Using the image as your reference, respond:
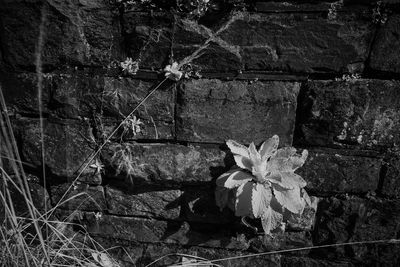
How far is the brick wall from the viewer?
1468 mm

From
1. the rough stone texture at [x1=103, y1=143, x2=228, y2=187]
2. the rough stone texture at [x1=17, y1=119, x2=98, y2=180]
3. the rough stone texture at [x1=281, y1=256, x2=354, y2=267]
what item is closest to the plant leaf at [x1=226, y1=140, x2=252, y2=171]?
the rough stone texture at [x1=103, y1=143, x2=228, y2=187]

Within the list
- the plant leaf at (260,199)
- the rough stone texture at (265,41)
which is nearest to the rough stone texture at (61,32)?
the rough stone texture at (265,41)

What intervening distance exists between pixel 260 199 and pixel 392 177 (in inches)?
26.6

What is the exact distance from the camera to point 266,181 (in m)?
1.57

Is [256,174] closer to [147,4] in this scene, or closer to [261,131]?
[261,131]

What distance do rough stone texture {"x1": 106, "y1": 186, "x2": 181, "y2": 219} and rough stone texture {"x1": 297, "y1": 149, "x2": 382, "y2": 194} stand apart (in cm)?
69

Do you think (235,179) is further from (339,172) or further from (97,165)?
(97,165)

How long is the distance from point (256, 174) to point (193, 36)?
720 mm

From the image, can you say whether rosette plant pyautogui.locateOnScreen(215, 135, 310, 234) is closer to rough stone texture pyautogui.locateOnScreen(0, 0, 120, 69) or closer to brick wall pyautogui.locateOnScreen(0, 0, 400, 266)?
brick wall pyautogui.locateOnScreen(0, 0, 400, 266)

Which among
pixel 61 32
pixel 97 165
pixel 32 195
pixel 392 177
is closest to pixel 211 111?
pixel 97 165

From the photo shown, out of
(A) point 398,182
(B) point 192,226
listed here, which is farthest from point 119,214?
(A) point 398,182

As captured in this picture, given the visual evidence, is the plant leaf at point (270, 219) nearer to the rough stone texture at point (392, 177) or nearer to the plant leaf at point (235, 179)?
the plant leaf at point (235, 179)

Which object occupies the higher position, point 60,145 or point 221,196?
point 60,145

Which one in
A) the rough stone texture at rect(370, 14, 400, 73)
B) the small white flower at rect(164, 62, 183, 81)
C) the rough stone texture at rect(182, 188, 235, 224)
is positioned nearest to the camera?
the rough stone texture at rect(370, 14, 400, 73)
